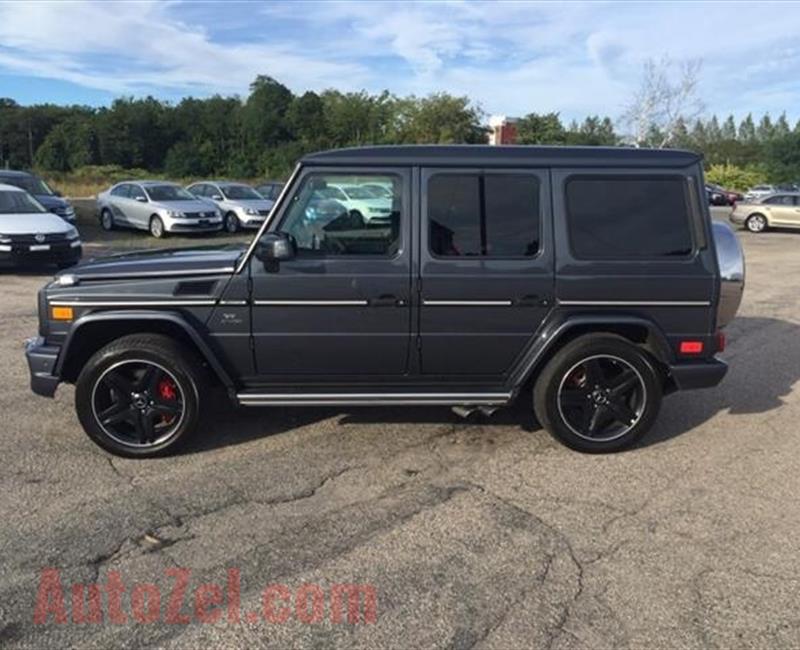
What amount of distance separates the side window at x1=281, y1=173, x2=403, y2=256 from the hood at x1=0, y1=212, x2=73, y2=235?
989 centimetres

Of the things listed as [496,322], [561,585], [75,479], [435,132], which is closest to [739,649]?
[561,585]

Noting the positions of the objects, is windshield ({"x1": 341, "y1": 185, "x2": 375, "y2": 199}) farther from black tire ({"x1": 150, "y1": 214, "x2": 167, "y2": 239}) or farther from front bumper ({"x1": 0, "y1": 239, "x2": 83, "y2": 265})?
black tire ({"x1": 150, "y1": 214, "x2": 167, "y2": 239})

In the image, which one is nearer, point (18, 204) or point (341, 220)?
point (341, 220)

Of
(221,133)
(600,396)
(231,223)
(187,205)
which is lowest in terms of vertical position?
(600,396)

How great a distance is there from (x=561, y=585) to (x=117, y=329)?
3.14 m

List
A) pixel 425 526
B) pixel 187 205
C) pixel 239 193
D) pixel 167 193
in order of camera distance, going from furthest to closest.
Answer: pixel 239 193 < pixel 167 193 < pixel 187 205 < pixel 425 526

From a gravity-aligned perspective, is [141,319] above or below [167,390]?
above

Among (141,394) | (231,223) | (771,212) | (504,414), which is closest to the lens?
(141,394)

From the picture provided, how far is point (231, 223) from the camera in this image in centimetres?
2227

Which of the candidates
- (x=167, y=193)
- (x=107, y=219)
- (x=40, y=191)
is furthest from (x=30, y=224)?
(x=107, y=219)

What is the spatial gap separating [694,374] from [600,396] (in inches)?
24.8

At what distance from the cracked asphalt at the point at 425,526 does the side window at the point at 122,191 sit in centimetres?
1697

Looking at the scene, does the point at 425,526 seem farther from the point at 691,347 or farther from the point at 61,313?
the point at 61,313

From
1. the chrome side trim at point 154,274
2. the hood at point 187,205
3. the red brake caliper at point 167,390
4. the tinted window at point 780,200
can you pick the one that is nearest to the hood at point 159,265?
the chrome side trim at point 154,274
